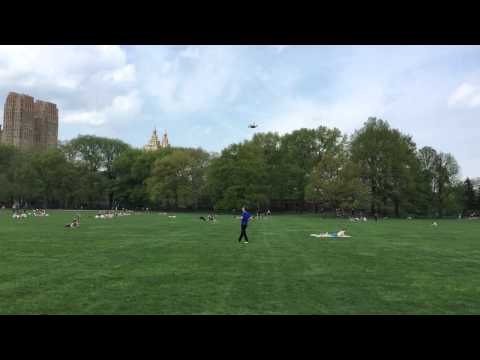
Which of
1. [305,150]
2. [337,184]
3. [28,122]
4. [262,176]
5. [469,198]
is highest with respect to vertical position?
[28,122]

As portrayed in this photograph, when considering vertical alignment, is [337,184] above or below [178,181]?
below

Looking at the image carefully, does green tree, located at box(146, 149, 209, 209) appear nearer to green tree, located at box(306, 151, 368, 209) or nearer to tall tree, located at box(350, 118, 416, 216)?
green tree, located at box(306, 151, 368, 209)

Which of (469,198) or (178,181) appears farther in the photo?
(469,198)

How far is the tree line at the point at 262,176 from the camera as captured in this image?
225 feet

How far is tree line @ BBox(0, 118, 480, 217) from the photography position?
68.6 meters

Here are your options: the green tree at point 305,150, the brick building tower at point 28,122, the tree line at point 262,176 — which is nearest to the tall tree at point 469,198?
the tree line at point 262,176

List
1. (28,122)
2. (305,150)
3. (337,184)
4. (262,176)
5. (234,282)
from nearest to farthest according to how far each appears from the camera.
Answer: (234,282) < (337,184) < (262,176) < (305,150) < (28,122)

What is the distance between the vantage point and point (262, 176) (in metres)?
79.2

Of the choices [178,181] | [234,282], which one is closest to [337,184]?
[178,181]

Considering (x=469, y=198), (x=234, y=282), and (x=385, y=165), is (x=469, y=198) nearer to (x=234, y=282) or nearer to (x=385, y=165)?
(x=385, y=165)

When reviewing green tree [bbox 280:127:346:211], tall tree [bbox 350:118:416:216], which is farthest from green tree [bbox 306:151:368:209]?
green tree [bbox 280:127:346:211]
